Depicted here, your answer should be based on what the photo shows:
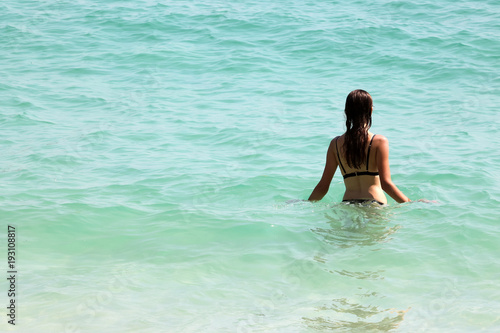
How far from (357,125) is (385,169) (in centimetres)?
46

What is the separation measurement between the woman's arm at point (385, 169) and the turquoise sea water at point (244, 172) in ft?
0.95

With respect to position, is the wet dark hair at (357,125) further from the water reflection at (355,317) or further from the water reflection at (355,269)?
the water reflection at (355,317)

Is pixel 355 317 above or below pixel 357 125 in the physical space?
below

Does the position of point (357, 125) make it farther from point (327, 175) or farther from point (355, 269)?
point (355, 269)

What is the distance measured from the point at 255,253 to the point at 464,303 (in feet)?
5.68

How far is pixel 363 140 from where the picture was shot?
16.4ft

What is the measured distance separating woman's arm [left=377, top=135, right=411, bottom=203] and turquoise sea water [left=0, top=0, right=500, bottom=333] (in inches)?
11.4

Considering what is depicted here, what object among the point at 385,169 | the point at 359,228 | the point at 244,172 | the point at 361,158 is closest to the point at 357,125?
the point at 361,158

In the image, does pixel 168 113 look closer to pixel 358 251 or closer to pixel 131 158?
pixel 131 158

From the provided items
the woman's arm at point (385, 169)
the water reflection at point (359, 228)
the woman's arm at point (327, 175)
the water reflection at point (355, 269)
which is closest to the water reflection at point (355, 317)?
the water reflection at point (355, 269)

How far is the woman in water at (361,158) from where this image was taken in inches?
193

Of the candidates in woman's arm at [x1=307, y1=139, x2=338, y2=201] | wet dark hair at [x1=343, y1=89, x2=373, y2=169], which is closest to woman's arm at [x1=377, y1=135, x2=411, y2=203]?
wet dark hair at [x1=343, y1=89, x2=373, y2=169]

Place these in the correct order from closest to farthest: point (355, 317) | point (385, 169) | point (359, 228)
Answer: point (355, 317) → point (385, 169) → point (359, 228)

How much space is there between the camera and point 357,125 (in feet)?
16.3
